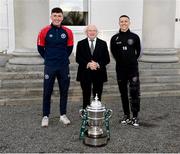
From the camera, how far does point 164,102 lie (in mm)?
7512

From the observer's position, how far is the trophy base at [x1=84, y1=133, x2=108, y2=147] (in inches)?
191

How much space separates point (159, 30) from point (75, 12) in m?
3.01

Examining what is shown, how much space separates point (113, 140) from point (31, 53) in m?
3.83

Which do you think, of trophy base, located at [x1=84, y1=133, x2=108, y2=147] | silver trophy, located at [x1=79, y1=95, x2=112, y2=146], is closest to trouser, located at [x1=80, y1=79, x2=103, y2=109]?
silver trophy, located at [x1=79, y1=95, x2=112, y2=146]

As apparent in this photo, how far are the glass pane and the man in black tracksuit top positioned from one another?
17.4 ft

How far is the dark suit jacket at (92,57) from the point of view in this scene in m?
5.85

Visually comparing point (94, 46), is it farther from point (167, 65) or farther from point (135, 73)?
point (167, 65)

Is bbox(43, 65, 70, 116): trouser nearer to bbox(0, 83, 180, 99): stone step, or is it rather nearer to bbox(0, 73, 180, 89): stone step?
bbox(0, 83, 180, 99): stone step

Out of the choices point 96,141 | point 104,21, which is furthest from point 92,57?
point 104,21

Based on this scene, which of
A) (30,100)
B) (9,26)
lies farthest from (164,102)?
(9,26)

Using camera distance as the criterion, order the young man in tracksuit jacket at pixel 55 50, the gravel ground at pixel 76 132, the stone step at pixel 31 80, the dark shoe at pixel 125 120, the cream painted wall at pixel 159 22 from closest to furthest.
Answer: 1. the gravel ground at pixel 76 132
2. the young man in tracksuit jacket at pixel 55 50
3. the dark shoe at pixel 125 120
4. the stone step at pixel 31 80
5. the cream painted wall at pixel 159 22

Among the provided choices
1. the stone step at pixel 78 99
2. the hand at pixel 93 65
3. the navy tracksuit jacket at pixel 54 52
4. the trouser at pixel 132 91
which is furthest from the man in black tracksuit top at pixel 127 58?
the stone step at pixel 78 99

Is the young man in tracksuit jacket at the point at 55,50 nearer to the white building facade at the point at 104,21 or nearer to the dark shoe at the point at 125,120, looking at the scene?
the dark shoe at the point at 125,120

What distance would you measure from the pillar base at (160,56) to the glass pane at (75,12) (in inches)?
107
